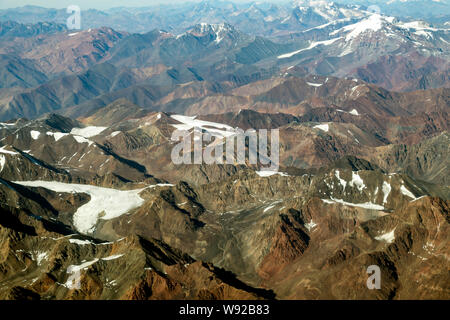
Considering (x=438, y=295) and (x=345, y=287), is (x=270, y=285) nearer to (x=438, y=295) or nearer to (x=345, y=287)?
(x=345, y=287)

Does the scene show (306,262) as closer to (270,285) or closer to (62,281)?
(270,285)

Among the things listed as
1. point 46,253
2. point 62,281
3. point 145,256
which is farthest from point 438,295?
point 46,253

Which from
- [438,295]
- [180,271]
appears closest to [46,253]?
[180,271]

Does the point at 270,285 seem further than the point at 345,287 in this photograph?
Yes

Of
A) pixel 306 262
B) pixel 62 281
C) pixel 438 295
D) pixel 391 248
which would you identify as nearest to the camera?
pixel 438 295
